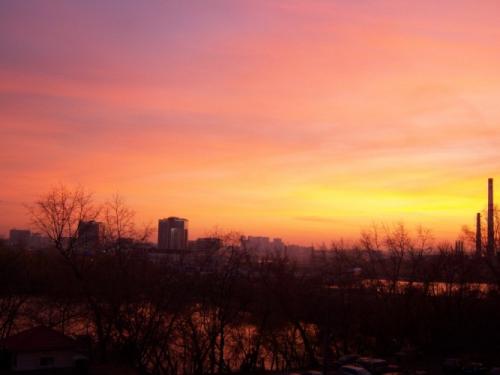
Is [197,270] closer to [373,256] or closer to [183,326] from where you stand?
[183,326]

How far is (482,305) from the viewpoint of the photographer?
738 inches

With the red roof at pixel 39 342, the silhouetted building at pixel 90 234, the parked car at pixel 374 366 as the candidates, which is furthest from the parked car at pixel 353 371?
the silhouetted building at pixel 90 234

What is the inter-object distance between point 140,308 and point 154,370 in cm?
198

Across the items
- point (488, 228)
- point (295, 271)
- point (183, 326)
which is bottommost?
point (183, 326)

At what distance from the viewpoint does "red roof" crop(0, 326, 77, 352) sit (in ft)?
39.4

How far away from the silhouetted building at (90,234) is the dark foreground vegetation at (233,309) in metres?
0.37

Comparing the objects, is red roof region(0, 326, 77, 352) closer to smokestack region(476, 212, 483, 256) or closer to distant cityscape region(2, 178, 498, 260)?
distant cityscape region(2, 178, 498, 260)

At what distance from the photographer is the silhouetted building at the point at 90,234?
16594mm

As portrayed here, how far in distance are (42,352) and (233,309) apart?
647cm

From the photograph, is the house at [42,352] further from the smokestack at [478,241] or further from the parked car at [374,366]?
the smokestack at [478,241]

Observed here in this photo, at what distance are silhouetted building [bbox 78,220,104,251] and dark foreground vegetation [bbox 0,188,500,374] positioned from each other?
373mm

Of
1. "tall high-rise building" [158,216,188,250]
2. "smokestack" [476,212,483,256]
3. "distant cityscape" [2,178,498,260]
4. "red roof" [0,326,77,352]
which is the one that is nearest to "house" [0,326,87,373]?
"red roof" [0,326,77,352]

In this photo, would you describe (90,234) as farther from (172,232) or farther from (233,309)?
(172,232)

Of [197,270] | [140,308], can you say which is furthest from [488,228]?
[140,308]
